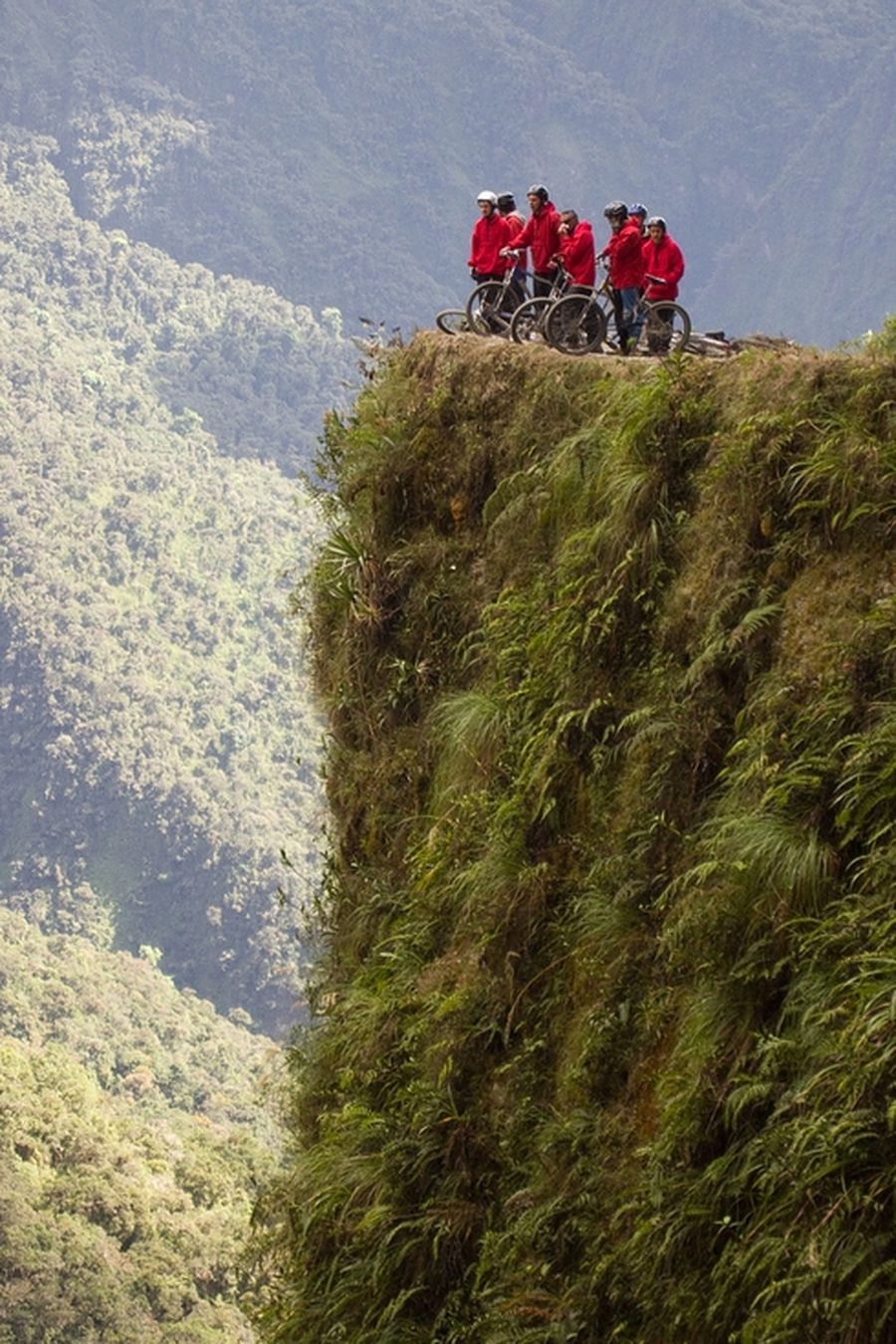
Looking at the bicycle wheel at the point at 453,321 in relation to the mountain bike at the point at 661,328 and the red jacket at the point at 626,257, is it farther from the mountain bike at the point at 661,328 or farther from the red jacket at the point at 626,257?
the mountain bike at the point at 661,328

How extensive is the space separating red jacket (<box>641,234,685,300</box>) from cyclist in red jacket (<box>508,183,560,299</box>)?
1086 mm

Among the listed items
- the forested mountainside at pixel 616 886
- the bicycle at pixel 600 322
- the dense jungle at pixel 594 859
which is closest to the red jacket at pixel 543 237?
the bicycle at pixel 600 322

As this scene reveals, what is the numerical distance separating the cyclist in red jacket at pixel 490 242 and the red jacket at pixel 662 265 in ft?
5.92

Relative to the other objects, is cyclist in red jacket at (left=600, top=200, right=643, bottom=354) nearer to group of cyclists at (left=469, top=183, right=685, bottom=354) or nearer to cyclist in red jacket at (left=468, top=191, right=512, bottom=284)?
group of cyclists at (left=469, top=183, right=685, bottom=354)

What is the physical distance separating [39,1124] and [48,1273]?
9314mm

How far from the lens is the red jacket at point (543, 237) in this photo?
37.1 ft

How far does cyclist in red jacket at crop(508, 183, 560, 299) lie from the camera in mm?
11305

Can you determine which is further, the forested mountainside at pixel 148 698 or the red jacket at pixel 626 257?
the forested mountainside at pixel 148 698

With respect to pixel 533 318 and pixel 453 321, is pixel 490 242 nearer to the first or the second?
pixel 453 321

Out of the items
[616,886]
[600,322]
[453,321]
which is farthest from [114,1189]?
[616,886]

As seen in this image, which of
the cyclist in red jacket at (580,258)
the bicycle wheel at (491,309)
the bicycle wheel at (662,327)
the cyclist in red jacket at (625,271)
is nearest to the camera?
the bicycle wheel at (662,327)

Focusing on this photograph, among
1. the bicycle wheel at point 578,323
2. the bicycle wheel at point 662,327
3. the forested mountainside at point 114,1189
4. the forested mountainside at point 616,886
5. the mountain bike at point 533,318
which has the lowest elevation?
the forested mountainside at point 616,886

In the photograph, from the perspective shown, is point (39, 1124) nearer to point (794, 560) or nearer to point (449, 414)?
point (449, 414)

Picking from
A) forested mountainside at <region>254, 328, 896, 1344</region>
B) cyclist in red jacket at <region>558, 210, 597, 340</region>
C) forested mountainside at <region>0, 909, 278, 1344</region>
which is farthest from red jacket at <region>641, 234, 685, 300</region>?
forested mountainside at <region>0, 909, 278, 1344</region>
